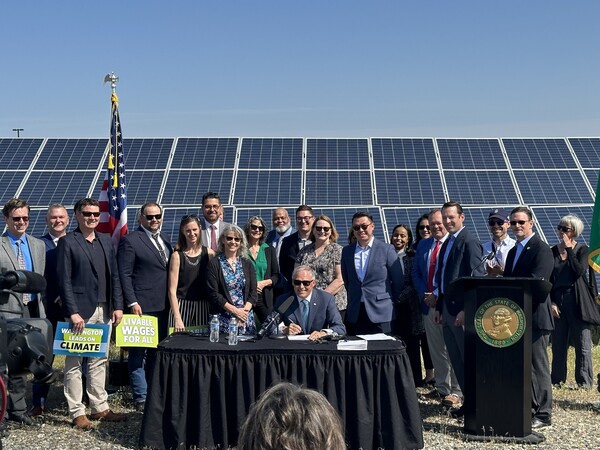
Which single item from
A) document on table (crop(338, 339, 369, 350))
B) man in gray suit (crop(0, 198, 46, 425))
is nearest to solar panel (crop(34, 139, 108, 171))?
man in gray suit (crop(0, 198, 46, 425))

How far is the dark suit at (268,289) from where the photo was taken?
8.91 m

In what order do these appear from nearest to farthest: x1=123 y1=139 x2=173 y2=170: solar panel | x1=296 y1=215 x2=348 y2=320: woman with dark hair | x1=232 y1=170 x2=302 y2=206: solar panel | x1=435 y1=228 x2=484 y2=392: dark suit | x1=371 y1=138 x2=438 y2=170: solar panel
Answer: x1=435 y1=228 x2=484 y2=392: dark suit → x1=296 y1=215 x2=348 y2=320: woman with dark hair → x1=232 y1=170 x2=302 y2=206: solar panel → x1=123 y1=139 x2=173 y2=170: solar panel → x1=371 y1=138 x2=438 y2=170: solar panel

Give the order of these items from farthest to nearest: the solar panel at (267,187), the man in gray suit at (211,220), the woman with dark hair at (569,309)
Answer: the solar panel at (267,187) < the woman with dark hair at (569,309) < the man in gray suit at (211,220)

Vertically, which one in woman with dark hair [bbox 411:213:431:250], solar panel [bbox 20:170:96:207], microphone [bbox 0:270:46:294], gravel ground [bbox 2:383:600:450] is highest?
solar panel [bbox 20:170:96:207]

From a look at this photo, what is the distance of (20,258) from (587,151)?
1285cm

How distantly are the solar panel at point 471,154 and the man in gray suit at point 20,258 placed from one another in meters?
10.3

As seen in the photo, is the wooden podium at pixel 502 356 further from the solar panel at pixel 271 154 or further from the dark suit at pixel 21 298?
the solar panel at pixel 271 154

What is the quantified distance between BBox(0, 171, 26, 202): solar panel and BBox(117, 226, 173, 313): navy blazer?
25.9 ft

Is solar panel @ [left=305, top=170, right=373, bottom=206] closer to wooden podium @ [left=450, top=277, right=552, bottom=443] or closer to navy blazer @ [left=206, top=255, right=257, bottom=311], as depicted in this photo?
navy blazer @ [left=206, top=255, right=257, bottom=311]

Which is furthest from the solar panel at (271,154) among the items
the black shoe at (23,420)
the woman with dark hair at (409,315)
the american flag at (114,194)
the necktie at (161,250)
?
the black shoe at (23,420)

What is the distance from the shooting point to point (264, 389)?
6.84 m

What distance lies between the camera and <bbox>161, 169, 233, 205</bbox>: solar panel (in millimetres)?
15336

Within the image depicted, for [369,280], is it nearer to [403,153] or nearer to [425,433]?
[425,433]

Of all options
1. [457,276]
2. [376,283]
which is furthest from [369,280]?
[457,276]
